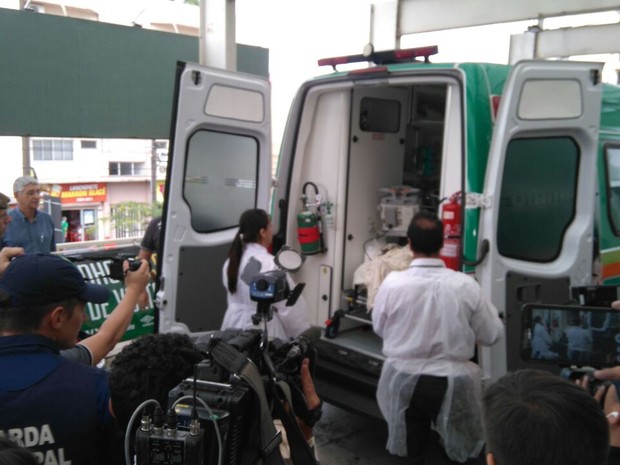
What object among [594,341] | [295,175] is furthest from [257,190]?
[594,341]

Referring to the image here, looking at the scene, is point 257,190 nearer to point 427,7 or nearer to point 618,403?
point 618,403

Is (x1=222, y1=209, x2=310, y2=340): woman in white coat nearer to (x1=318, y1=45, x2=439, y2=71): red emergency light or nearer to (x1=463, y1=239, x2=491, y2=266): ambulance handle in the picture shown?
(x1=463, y1=239, x2=491, y2=266): ambulance handle

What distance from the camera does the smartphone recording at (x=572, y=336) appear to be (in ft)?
6.19

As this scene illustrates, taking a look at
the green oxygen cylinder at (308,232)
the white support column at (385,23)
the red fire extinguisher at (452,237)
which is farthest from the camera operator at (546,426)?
the white support column at (385,23)

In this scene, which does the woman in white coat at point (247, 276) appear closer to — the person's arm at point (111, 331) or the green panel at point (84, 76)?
the person's arm at point (111, 331)

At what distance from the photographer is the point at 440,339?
2936 mm

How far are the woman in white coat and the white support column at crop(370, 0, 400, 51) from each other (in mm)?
6380

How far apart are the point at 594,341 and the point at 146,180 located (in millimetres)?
20566

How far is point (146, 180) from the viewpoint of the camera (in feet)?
69.2

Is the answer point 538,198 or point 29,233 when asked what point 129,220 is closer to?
point 29,233

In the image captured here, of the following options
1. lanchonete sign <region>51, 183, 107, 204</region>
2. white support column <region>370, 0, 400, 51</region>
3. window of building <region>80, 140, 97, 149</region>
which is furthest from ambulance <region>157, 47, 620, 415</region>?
window of building <region>80, 140, 97, 149</region>

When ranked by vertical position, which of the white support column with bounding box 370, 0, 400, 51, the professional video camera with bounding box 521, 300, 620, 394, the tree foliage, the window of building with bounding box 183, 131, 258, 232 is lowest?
the tree foliage

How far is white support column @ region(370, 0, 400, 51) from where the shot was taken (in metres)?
9.12

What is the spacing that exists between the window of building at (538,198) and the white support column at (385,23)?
6113 millimetres
